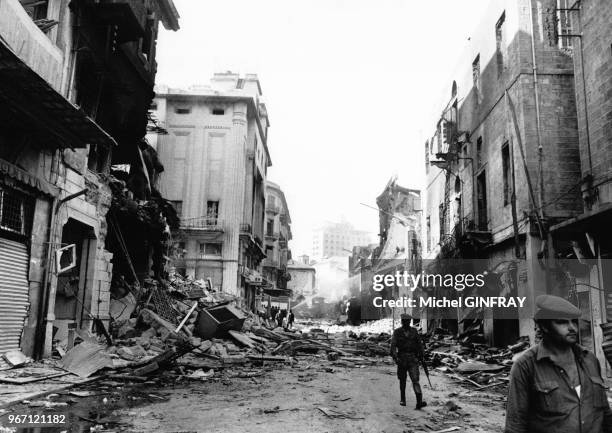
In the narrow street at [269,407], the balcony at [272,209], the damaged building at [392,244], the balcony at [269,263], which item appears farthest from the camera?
the balcony at [272,209]

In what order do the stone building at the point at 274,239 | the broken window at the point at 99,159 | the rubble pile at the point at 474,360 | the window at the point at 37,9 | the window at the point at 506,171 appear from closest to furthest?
the window at the point at 37,9
the rubble pile at the point at 474,360
the broken window at the point at 99,159
the window at the point at 506,171
the stone building at the point at 274,239

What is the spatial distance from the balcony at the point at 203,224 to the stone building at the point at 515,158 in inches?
859

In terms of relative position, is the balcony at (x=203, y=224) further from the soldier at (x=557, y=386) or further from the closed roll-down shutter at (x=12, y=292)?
the soldier at (x=557, y=386)

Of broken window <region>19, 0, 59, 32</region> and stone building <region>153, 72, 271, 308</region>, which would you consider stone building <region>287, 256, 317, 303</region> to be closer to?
stone building <region>153, 72, 271, 308</region>

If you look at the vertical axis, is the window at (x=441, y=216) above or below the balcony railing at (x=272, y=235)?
below

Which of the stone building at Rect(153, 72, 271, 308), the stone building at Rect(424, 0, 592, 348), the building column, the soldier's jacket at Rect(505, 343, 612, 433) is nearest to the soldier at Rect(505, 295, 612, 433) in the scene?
the soldier's jacket at Rect(505, 343, 612, 433)

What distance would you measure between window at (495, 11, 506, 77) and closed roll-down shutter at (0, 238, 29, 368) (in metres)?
17.0

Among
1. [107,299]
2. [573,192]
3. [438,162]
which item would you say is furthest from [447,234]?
[107,299]

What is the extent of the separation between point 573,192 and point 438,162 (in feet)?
30.7

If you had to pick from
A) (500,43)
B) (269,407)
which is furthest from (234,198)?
(269,407)

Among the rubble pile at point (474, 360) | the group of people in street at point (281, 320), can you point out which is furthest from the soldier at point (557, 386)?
the group of people in street at point (281, 320)

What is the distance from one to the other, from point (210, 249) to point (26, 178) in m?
30.3

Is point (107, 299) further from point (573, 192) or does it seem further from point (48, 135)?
point (573, 192)

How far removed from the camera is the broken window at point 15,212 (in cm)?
1046
